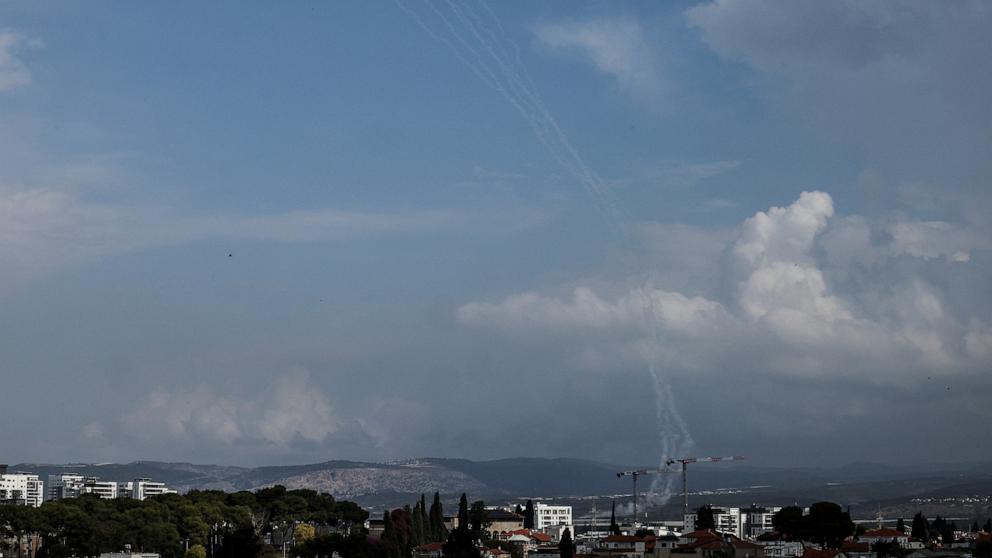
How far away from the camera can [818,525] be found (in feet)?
482

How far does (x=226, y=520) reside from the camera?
14588 centimetres

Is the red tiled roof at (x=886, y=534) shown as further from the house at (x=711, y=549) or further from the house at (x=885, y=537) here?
the house at (x=711, y=549)

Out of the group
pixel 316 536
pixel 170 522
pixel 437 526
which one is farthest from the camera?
pixel 437 526

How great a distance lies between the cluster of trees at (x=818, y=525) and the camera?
146m

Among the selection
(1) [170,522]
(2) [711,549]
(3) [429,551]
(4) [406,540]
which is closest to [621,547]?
(2) [711,549]

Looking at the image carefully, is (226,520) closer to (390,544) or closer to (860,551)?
(390,544)

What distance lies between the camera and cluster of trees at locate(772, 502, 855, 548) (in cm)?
14600

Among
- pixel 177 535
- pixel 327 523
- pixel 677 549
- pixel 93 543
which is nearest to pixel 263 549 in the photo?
pixel 177 535

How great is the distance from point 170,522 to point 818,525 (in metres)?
63.3

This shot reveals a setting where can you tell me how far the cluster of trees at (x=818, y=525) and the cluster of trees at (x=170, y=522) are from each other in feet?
159

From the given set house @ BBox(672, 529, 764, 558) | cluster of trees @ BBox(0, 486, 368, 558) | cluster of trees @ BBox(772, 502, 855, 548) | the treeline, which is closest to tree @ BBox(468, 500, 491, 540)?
the treeline

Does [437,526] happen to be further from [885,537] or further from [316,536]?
[885,537]

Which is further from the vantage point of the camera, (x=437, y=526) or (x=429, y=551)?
(x=437, y=526)

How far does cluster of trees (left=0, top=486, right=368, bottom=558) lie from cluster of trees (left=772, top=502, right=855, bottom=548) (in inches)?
1904
